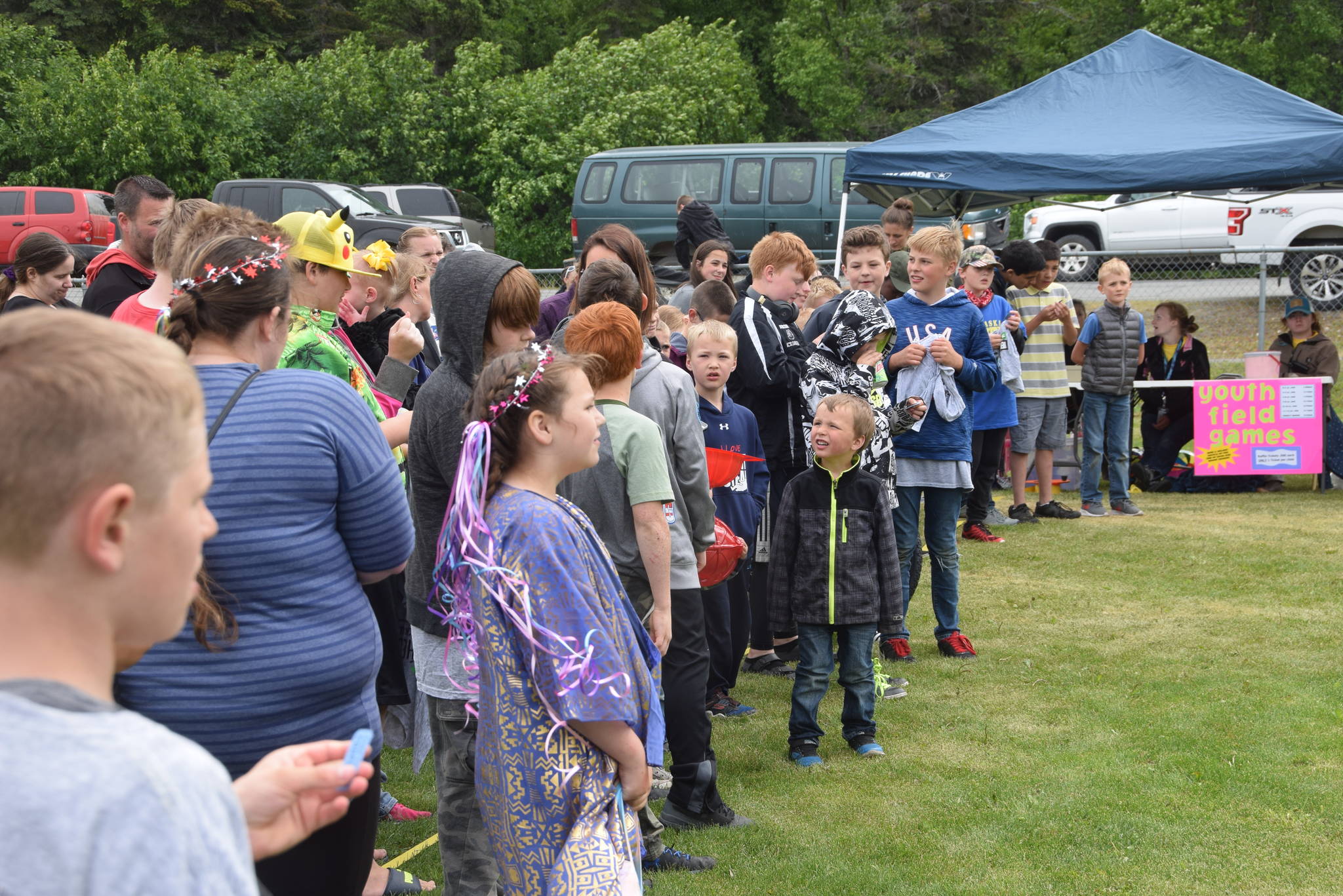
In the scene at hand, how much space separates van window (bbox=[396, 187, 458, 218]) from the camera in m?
22.5

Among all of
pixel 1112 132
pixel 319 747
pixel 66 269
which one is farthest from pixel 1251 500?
pixel 319 747

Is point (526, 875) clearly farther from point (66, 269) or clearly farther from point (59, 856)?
point (66, 269)

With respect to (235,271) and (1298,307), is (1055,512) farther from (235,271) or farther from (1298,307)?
(235,271)

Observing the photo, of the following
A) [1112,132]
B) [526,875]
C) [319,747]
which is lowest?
[526,875]

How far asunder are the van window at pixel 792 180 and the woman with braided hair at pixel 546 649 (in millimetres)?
15328

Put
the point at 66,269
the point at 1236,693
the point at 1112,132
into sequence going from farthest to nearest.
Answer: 1. the point at 1112,132
2. the point at 66,269
3. the point at 1236,693

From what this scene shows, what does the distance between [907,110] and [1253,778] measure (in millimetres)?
27913

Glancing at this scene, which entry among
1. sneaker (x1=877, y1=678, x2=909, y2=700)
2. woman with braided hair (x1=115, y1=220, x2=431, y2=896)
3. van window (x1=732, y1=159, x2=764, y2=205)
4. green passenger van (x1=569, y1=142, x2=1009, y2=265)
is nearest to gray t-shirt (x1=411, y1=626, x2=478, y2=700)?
woman with braided hair (x1=115, y1=220, x2=431, y2=896)

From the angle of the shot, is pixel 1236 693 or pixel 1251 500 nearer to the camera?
pixel 1236 693

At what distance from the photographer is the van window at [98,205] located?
21.9 meters

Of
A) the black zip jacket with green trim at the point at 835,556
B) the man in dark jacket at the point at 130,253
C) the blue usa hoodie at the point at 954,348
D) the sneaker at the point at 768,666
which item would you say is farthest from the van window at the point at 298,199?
the black zip jacket with green trim at the point at 835,556

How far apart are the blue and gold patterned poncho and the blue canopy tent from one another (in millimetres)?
7673

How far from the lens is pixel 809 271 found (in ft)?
19.9

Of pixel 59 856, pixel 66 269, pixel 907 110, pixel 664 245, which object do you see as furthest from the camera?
pixel 907 110
